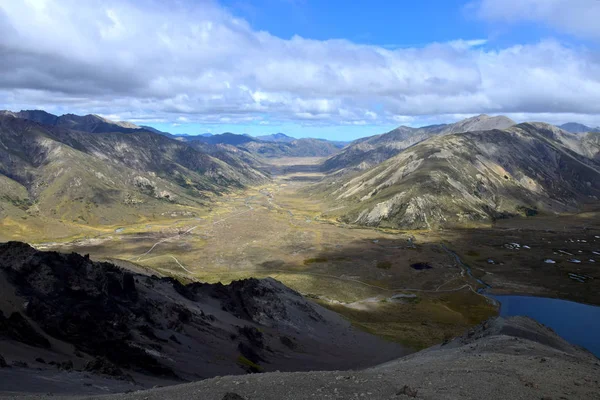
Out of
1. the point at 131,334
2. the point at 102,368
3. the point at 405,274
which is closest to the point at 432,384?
the point at 102,368

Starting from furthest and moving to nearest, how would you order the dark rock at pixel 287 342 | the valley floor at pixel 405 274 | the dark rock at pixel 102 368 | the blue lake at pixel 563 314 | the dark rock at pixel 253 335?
the valley floor at pixel 405 274, the blue lake at pixel 563 314, the dark rock at pixel 287 342, the dark rock at pixel 253 335, the dark rock at pixel 102 368

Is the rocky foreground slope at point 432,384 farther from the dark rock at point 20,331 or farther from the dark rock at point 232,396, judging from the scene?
the dark rock at point 20,331

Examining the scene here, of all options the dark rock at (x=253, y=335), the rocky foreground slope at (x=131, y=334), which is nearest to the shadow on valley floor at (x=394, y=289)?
the rocky foreground slope at (x=131, y=334)

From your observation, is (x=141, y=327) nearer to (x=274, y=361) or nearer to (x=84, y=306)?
(x=84, y=306)

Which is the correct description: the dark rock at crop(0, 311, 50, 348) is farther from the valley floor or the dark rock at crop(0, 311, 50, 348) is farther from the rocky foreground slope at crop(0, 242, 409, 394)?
the valley floor

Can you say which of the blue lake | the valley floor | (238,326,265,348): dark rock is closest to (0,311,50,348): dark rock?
(238,326,265,348): dark rock

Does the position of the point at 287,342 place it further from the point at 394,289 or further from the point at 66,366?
the point at 394,289

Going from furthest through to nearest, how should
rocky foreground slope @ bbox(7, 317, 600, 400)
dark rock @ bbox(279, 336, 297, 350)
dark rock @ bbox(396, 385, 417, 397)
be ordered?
1. dark rock @ bbox(279, 336, 297, 350)
2. rocky foreground slope @ bbox(7, 317, 600, 400)
3. dark rock @ bbox(396, 385, 417, 397)
